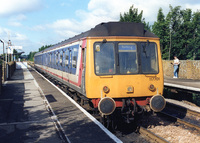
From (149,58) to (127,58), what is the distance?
0.75m

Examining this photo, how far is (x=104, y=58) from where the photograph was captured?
7.43m

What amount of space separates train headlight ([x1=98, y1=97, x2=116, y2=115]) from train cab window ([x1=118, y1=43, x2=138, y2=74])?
3.31 ft

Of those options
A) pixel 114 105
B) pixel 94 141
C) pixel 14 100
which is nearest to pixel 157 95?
pixel 114 105

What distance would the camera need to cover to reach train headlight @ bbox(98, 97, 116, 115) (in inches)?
270

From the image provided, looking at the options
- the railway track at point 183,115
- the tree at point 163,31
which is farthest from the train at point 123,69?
the tree at point 163,31

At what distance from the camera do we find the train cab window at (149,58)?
7648 millimetres

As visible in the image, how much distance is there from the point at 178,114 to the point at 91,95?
5181mm

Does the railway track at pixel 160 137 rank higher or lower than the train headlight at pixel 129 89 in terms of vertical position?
lower

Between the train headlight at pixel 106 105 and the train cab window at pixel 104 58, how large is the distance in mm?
873

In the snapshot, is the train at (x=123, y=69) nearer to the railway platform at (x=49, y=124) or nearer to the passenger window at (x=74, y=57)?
the railway platform at (x=49, y=124)

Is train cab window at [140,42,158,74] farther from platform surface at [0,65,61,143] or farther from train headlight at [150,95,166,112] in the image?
platform surface at [0,65,61,143]

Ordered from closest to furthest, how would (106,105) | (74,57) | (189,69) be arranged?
(106,105), (74,57), (189,69)

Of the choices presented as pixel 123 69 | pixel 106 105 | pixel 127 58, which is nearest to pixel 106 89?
pixel 106 105

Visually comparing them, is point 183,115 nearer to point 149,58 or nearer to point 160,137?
point 160,137
